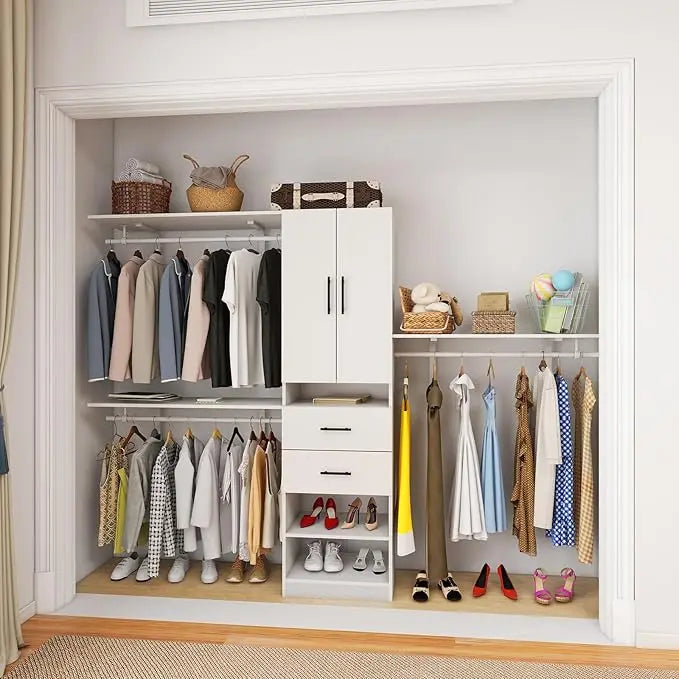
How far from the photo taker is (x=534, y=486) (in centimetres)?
347

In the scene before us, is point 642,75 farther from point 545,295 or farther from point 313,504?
point 313,504

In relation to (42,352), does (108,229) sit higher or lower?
higher

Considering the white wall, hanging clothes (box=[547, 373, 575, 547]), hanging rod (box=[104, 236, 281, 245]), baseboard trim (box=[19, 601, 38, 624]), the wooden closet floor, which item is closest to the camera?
the white wall

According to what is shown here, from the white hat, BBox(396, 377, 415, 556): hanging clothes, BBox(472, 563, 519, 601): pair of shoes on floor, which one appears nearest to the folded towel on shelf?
the white hat

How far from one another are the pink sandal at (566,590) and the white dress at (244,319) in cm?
173

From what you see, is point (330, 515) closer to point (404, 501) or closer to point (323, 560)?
point (323, 560)

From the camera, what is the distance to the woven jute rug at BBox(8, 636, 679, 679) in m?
2.66

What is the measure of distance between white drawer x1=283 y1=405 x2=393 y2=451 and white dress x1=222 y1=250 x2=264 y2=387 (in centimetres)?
31

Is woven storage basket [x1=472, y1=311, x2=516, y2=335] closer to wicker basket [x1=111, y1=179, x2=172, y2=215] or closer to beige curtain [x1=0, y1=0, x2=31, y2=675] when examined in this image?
wicker basket [x1=111, y1=179, x2=172, y2=215]

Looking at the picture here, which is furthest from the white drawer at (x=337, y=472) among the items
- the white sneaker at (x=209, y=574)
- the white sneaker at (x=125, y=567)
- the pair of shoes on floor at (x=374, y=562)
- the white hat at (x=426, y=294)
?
the white sneaker at (x=125, y=567)

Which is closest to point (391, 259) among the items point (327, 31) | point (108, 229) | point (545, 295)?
point (545, 295)

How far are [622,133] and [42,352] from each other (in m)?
2.65

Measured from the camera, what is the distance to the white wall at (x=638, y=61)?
2.87 meters

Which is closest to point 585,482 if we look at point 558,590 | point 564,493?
point 564,493
